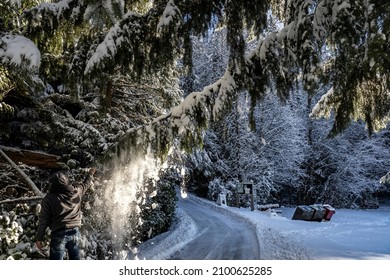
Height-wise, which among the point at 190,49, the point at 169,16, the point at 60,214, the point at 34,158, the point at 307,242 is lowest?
the point at 307,242

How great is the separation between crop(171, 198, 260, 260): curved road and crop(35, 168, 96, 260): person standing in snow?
Answer: 2741 mm

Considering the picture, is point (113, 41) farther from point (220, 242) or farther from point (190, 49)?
point (220, 242)

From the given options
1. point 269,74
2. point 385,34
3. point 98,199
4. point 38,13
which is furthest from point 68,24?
point 98,199

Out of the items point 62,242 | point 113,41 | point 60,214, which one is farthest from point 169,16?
point 62,242

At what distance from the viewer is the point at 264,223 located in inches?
343

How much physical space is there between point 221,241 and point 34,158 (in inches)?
148

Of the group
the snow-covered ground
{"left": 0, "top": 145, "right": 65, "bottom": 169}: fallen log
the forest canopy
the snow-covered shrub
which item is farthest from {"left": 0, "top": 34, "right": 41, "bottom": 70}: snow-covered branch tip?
the snow-covered ground

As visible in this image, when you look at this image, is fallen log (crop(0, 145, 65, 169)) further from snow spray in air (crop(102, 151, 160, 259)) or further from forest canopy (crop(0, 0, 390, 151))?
forest canopy (crop(0, 0, 390, 151))

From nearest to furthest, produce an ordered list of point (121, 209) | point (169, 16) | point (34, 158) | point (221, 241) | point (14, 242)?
1. point (169, 16)
2. point (14, 242)
3. point (34, 158)
4. point (121, 209)
5. point (221, 241)

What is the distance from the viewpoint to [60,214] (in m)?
2.66

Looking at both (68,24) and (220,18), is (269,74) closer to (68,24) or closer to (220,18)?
(220,18)

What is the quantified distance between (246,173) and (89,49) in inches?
525

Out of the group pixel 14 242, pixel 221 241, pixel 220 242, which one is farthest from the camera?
pixel 221 241
